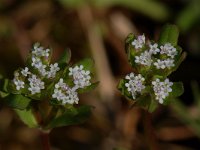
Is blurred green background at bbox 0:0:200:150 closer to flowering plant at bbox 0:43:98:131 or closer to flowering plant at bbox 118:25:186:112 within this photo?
flowering plant at bbox 118:25:186:112

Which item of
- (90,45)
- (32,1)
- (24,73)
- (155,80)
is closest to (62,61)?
(24,73)

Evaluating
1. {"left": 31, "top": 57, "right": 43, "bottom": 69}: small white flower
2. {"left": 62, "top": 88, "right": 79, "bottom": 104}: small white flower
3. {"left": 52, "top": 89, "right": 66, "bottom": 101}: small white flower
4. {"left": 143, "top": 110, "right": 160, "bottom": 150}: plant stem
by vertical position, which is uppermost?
{"left": 31, "top": 57, "right": 43, "bottom": 69}: small white flower

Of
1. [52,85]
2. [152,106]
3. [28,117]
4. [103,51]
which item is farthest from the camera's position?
[103,51]

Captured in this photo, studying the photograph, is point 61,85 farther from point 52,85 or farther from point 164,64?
point 164,64

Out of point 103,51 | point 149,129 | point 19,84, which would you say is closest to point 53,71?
point 19,84

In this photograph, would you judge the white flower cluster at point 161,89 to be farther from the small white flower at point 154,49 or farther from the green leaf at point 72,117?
the green leaf at point 72,117

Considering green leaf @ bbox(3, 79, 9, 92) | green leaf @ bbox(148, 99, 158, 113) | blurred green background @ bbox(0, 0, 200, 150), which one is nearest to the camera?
green leaf @ bbox(148, 99, 158, 113)

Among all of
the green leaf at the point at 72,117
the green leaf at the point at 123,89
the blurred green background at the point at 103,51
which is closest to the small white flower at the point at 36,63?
the green leaf at the point at 72,117

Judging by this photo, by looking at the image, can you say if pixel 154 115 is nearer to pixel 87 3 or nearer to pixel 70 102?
pixel 87 3

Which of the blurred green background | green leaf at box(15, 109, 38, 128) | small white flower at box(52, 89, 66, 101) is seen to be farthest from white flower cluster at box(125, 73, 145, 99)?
the blurred green background
